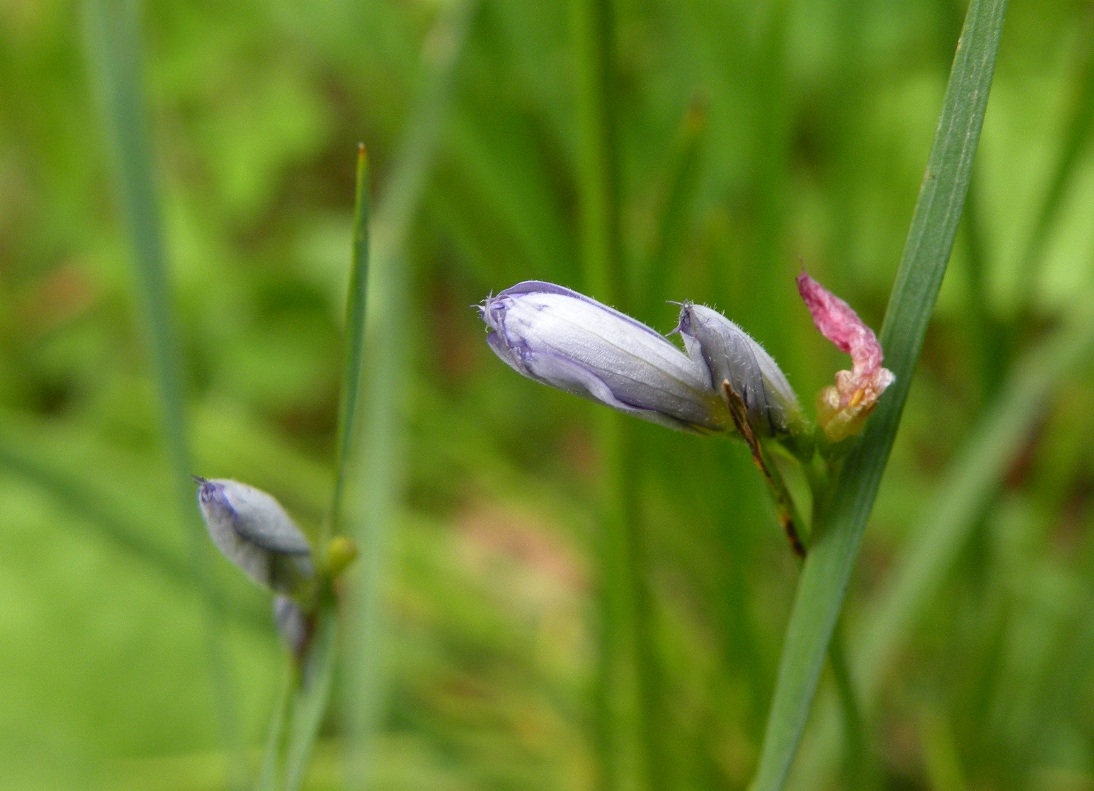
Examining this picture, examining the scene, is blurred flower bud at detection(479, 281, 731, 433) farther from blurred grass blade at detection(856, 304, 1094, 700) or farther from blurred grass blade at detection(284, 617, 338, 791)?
blurred grass blade at detection(856, 304, 1094, 700)

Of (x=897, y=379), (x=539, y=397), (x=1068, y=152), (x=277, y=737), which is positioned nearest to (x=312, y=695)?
(x=277, y=737)

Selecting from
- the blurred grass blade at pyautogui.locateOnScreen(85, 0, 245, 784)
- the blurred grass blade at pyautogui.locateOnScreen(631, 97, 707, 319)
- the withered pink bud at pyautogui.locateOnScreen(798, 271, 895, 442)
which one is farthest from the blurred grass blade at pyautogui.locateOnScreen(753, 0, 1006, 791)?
the blurred grass blade at pyautogui.locateOnScreen(85, 0, 245, 784)

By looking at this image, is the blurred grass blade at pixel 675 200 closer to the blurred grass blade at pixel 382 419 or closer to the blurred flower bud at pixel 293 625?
the blurred grass blade at pixel 382 419

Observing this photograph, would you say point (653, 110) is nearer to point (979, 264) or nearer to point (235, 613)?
point (979, 264)

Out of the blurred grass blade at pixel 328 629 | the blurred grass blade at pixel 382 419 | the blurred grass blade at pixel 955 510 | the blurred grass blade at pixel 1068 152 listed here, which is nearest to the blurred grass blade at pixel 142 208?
the blurred grass blade at pixel 382 419

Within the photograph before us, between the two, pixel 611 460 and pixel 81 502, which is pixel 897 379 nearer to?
pixel 611 460

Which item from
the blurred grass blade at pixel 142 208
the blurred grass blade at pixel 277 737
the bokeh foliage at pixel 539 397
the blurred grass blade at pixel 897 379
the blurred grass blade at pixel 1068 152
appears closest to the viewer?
the blurred grass blade at pixel 897 379
